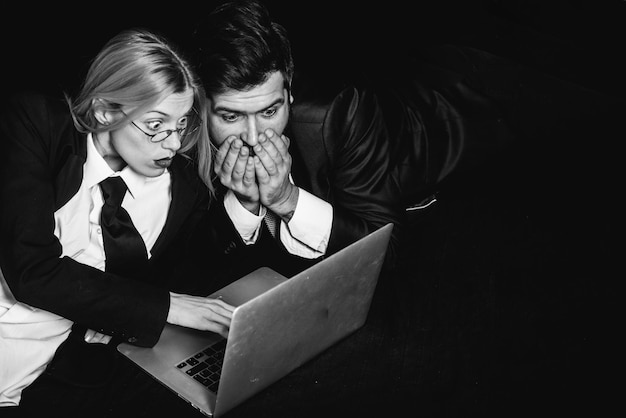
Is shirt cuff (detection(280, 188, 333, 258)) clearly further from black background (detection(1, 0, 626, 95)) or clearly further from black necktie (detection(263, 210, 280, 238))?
black background (detection(1, 0, 626, 95))

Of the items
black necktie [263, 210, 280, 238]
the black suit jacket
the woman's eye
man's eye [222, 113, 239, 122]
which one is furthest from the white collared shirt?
the black suit jacket

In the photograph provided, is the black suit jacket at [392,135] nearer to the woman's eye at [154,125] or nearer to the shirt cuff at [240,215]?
the shirt cuff at [240,215]

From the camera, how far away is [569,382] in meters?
1.86

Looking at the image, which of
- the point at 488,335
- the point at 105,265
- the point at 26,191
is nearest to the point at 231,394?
the point at 105,265

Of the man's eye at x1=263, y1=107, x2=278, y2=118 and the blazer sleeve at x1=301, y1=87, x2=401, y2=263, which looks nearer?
the man's eye at x1=263, y1=107, x2=278, y2=118

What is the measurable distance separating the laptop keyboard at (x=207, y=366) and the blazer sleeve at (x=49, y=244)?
10cm

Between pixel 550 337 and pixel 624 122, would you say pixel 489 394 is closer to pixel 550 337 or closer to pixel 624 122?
pixel 550 337

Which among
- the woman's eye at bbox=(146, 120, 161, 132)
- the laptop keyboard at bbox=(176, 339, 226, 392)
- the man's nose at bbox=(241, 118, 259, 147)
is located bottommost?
the laptop keyboard at bbox=(176, 339, 226, 392)

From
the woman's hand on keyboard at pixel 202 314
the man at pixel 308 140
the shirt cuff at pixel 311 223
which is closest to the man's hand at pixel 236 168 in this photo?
the man at pixel 308 140

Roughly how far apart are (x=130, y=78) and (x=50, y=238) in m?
0.38

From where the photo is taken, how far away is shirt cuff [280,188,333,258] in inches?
78.9

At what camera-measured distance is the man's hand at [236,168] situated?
1.88m

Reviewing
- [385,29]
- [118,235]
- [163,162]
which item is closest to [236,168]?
[163,162]

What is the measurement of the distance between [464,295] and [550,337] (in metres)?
0.26
